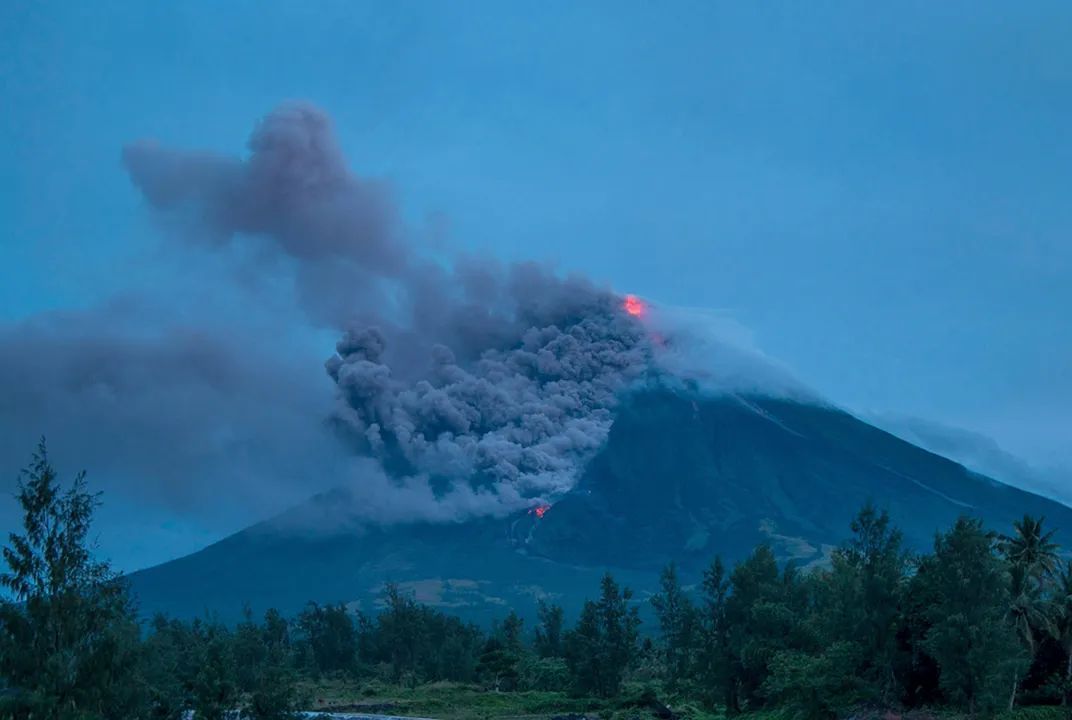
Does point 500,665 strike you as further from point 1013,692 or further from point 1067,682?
point 1067,682

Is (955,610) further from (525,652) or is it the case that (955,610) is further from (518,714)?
(525,652)

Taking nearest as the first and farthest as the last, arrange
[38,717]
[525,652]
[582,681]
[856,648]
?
[38,717] → [856,648] → [582,681] → [525,652]

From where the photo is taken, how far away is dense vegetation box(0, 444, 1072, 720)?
1204 inches

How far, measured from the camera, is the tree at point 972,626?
2003 inches

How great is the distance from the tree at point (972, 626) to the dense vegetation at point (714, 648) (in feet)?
0.30

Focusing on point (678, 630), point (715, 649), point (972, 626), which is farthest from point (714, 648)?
point (972, 626)

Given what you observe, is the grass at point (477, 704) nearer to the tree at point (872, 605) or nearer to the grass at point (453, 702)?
the grass at point (453, 702)

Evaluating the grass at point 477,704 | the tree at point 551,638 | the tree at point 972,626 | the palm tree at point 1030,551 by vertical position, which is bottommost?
the grass at point 477,704

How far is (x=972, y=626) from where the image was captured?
51125 millimetres

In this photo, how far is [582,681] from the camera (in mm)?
90125

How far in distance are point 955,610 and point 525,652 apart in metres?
60.6

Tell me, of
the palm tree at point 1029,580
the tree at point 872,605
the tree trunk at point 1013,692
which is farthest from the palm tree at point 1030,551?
the tree trunk at point 1013,692

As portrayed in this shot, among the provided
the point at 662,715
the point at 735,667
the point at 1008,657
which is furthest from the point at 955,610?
the point at 662,715

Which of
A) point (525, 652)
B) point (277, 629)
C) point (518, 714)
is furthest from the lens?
point (277, 629)
